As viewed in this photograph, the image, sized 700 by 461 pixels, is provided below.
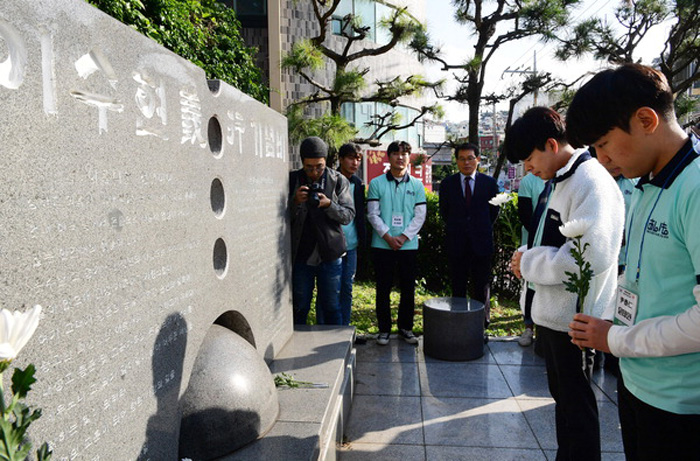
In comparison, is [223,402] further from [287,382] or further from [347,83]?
[347,83]

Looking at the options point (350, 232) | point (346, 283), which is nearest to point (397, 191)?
point (350, 232)

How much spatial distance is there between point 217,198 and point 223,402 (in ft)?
3.27

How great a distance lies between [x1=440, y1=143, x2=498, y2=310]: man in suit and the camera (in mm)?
4785

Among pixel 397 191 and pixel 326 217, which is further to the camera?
pixel 397 191

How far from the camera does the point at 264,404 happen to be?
2.39 meters

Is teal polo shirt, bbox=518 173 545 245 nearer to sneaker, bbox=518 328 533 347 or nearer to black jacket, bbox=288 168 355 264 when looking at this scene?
sneaker, bbox=518 328 533 347

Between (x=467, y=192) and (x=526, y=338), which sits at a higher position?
(x=467, y=192)

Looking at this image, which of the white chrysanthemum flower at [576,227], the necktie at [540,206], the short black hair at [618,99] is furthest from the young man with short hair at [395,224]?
the short black hair at [618,99]

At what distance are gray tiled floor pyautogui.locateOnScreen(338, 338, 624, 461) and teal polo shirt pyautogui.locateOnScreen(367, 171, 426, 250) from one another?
1.04m

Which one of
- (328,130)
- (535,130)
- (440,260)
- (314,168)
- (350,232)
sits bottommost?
(440,260)

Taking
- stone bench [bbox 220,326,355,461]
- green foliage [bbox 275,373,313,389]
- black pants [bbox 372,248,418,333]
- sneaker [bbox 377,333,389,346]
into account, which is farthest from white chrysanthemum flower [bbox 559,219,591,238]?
sneaker [bbox 377,333,389,346]

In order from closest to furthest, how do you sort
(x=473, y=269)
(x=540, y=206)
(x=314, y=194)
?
(x=540, y=206) → (x=314, y=194) → (x=473, y=269)

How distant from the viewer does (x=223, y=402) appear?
2.20 metres

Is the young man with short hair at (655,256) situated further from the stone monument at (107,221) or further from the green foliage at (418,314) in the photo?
the green foliage at (418,314)
